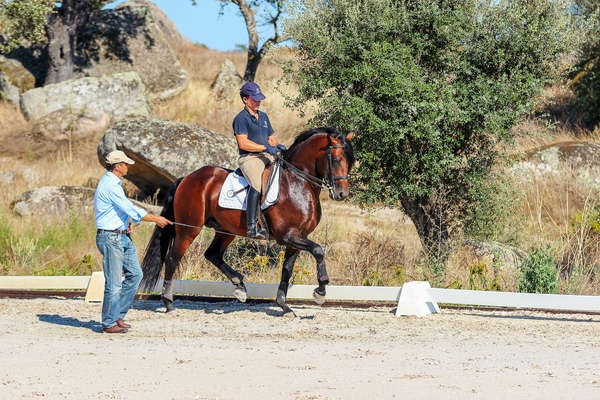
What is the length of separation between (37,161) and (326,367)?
17850 millimetres

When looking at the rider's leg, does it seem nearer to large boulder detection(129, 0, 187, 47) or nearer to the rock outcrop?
the rock outcrop

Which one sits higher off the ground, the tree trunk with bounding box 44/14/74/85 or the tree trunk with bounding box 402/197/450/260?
the tree trunk with bounding box 44/14/74/85

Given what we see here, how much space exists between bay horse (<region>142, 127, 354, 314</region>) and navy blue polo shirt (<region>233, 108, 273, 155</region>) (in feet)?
1.16

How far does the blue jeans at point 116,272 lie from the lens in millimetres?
7902

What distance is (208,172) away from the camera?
9695 mm

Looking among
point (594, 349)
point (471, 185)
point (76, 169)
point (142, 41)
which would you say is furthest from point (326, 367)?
point (142, 41)

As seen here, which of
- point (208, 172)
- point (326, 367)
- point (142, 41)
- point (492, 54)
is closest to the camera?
point (326, 367)

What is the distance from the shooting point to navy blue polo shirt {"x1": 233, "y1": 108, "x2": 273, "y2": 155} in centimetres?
898

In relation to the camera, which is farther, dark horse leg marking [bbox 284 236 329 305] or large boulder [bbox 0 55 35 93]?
large boulder [bbox 0 55 35 93]

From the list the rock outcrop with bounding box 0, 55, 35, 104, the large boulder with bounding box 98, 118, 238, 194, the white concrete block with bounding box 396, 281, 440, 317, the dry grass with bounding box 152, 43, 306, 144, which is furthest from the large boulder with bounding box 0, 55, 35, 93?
the white concrete block with bounding box 396, 281, 440, 317

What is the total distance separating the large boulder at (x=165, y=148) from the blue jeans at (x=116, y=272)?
8.67 m

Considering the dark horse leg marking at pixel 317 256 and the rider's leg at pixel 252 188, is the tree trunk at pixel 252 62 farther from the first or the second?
the dark horse leg marking at pixel 317 256

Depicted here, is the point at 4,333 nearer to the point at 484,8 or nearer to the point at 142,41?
the point at 484,8

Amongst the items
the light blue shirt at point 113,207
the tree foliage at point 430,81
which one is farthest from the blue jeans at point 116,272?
the tree foliage at point 430,81
